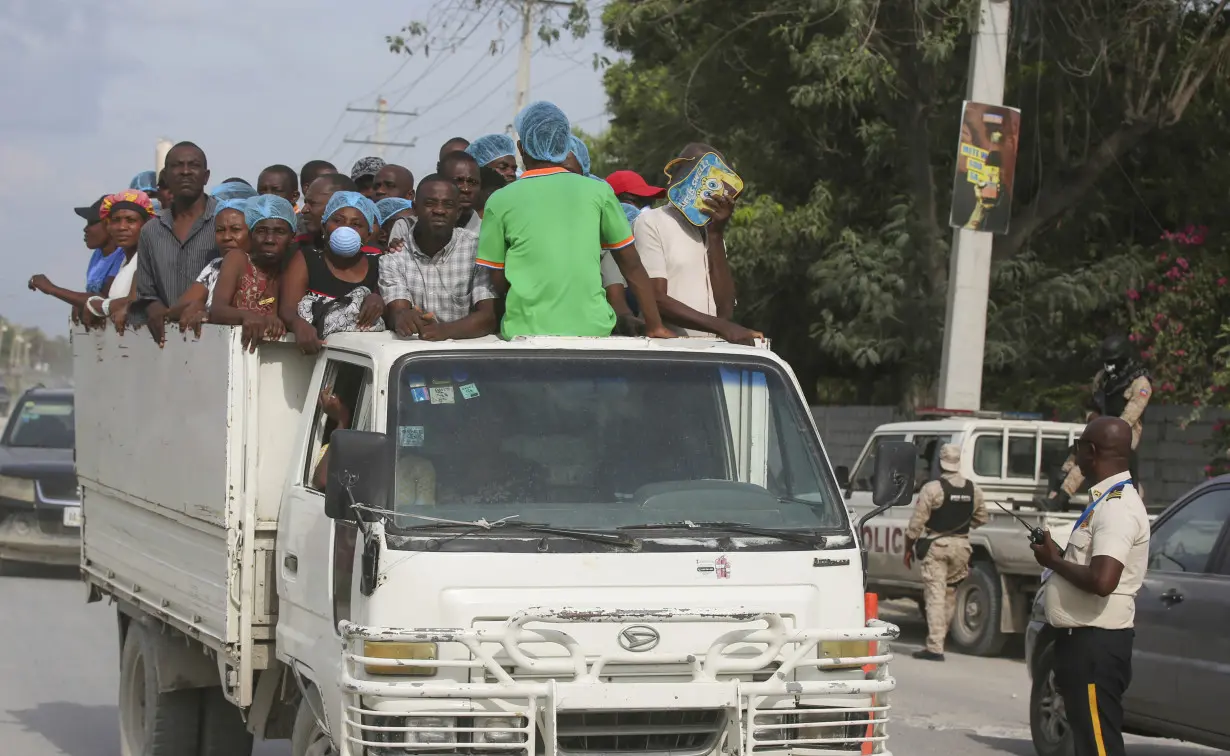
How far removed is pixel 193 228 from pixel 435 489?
3.33m

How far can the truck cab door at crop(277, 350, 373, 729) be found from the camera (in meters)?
5.33

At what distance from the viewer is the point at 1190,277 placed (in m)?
17.4

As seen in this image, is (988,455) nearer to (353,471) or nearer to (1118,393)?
(1118,393)

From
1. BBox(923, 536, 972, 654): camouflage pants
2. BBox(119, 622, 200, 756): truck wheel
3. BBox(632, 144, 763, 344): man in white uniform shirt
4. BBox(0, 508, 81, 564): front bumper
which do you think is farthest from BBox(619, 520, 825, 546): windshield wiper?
BBox(0, 508, 81, 564): front bumper

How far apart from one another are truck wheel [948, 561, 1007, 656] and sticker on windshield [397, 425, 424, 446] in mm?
9285

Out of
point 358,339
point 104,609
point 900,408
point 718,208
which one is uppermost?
point 718,208

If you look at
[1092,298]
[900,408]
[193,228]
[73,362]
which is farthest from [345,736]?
[900,408]

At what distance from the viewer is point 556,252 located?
6.00 m

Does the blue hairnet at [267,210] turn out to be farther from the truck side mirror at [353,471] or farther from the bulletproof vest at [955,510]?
the bulletproof vest at [955,510]

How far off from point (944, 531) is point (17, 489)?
8.50 meters

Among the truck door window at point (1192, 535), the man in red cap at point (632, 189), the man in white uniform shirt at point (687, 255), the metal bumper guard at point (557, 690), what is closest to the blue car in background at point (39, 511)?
the man in red cap at point (632, 189)

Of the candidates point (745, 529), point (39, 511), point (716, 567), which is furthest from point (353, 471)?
point (39, 511)

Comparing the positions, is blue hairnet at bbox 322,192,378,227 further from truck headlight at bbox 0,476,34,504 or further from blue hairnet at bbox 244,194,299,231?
truck headlight at bbox 0,476,34,504

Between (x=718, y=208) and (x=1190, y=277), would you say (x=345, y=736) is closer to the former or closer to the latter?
(x=718, y=208)
